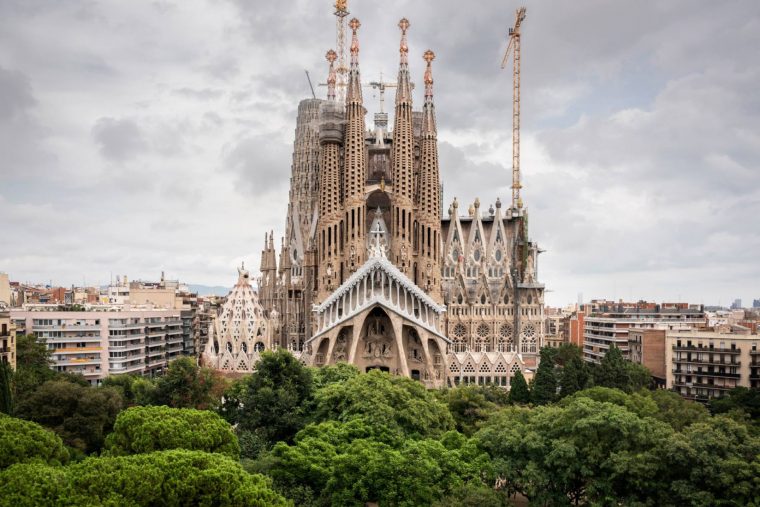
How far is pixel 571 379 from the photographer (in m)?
39.6

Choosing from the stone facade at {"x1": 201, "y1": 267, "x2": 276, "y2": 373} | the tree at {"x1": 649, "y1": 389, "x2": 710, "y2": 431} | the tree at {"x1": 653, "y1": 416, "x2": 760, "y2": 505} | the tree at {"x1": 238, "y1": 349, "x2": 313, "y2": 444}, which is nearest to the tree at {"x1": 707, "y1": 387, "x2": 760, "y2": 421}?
the tree at {"x1": 649, "y1": 389, "x2": 710, "y2": 431}

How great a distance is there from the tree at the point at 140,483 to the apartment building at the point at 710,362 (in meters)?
38.9

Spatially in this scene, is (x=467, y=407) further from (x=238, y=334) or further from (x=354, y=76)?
(x=354, y=76)

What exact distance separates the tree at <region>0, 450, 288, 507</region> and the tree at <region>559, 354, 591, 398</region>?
26004 millimetres

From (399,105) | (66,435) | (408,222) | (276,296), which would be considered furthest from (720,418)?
(276,296)

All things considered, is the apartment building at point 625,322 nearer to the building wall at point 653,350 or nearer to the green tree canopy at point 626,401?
the building wall at point 653,350

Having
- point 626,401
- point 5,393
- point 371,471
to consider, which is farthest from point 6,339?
point 626,401

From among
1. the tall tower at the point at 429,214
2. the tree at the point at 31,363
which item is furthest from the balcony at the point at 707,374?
the tree at the point at 31,363

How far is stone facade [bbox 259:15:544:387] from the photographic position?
1966 inches

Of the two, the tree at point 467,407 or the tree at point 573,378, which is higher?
the tree at point 573,378


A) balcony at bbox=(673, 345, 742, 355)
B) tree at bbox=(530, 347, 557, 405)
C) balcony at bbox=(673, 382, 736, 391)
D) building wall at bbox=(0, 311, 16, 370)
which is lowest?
balcony at bbox=(673, 382, 736, 391)

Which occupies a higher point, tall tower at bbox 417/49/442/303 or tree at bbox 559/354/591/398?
tall tower at bbox 417/49/442/303

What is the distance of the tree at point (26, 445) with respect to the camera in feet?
60.2

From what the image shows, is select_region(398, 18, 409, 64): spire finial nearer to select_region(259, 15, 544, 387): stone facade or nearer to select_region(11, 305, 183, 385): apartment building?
select_region(259, 15, 544, 387): stone facade
